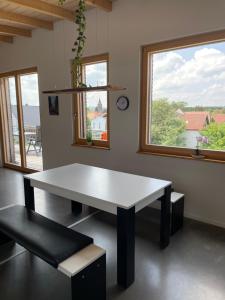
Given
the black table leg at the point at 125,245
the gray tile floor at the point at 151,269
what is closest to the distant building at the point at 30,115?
the gray tile floor at the point at 151,269

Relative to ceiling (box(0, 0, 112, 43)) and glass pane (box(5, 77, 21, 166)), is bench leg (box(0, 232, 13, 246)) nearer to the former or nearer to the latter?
ceiling (box(0, 0, 112, 43))

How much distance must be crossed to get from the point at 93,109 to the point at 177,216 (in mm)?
2234

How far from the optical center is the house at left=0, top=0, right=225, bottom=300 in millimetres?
1920

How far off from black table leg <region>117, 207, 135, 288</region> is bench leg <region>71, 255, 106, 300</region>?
0.23 metres

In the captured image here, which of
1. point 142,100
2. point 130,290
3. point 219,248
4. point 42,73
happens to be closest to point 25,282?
point 130,290

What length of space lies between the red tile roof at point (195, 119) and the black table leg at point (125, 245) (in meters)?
1.62

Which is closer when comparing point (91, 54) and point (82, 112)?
point (91, 54)

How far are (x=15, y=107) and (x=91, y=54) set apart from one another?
2.60m

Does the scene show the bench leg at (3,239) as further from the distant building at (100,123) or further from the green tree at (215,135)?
the green tree at (215,135)

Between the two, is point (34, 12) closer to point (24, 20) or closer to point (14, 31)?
point (24, 20)

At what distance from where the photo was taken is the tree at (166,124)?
316 centimetres

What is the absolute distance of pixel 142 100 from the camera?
10.9 feet

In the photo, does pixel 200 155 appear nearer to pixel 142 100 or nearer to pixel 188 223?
pixel 188 223

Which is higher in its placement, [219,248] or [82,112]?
[82,112]
